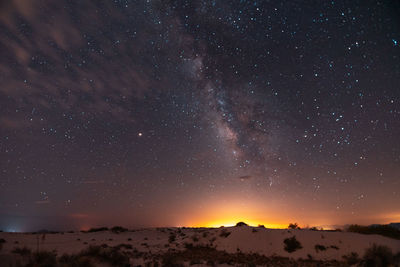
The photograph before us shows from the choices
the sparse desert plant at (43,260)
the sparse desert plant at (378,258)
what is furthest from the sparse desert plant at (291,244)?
the sparse desert plant at (43,260)

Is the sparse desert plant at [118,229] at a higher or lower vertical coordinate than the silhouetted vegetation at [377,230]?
lower

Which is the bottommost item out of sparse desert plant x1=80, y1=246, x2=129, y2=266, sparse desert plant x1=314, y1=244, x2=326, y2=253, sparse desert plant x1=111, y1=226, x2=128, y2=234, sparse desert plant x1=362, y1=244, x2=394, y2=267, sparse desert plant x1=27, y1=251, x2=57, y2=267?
sparse desert plant x1=111, y1=226, x2=128, y2=234

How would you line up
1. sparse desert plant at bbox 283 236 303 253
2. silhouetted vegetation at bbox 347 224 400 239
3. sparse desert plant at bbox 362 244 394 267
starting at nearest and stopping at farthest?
sparse desert plant at bbox 362 244 394 267
sparse desert plant at bbox 283 236 303 253
silhouetted vegetation at bbox 347 224 400 239

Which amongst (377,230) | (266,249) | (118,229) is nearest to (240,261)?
(266,249)

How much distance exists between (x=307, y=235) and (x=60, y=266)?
1876cm

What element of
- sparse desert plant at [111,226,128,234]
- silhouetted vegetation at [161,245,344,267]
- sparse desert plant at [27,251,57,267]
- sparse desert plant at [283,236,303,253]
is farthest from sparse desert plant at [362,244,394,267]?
sparse desert plant at [111,226,128,234]

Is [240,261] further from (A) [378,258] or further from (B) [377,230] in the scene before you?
(B) [377,230]

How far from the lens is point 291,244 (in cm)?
1831

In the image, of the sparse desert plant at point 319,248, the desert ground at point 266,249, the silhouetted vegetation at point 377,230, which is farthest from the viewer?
the silhouetted vegetation at point 377,230

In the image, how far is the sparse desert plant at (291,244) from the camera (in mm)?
17833

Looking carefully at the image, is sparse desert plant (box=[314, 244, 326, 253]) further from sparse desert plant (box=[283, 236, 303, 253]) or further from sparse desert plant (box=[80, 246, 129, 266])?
sparse desert plant (box=[80, 246, 129, 266])

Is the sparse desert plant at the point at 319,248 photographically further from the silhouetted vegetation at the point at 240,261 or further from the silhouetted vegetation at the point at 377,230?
the silhouetted vegetation at the point at 377,230

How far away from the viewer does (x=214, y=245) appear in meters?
20.9

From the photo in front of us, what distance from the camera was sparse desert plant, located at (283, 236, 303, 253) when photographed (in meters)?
17.8
